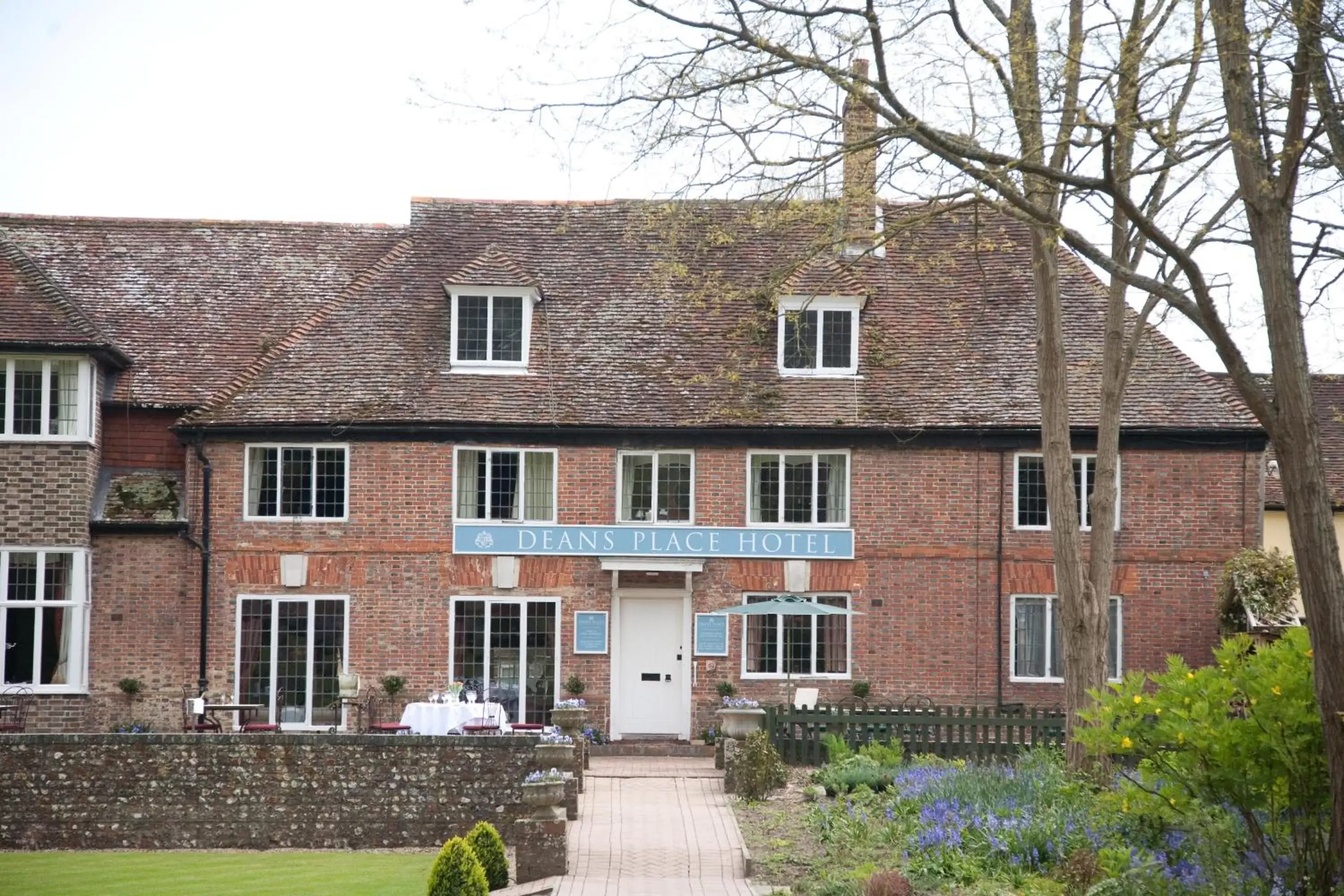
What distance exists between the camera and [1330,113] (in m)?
10.6

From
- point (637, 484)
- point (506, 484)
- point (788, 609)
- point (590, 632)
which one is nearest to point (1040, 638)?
point (788, 609)

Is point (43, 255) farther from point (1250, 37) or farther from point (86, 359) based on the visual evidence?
point (1250, 37)

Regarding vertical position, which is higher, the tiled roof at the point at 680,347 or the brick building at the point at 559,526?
the tiled roof at the point at 680,347

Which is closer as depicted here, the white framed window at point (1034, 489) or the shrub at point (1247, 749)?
the shrub at point (1247, 749)

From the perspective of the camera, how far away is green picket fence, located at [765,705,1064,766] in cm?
2105

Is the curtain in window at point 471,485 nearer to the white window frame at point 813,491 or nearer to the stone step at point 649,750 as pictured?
the stone step at point 649,750

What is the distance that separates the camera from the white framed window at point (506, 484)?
2530 centimetres

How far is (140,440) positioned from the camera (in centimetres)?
2578

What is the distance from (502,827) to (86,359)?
10963 millimetres

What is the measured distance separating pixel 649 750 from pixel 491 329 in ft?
25.0

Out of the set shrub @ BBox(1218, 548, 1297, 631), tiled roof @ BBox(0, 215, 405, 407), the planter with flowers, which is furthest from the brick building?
the planter with flowers

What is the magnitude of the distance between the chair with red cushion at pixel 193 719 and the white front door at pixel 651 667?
646cm

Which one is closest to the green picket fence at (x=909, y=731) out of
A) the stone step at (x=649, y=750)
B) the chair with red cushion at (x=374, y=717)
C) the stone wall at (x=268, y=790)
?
the stone step at (x=649, y=750)

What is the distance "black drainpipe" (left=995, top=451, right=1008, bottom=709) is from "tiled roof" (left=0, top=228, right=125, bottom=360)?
14.7 meters
